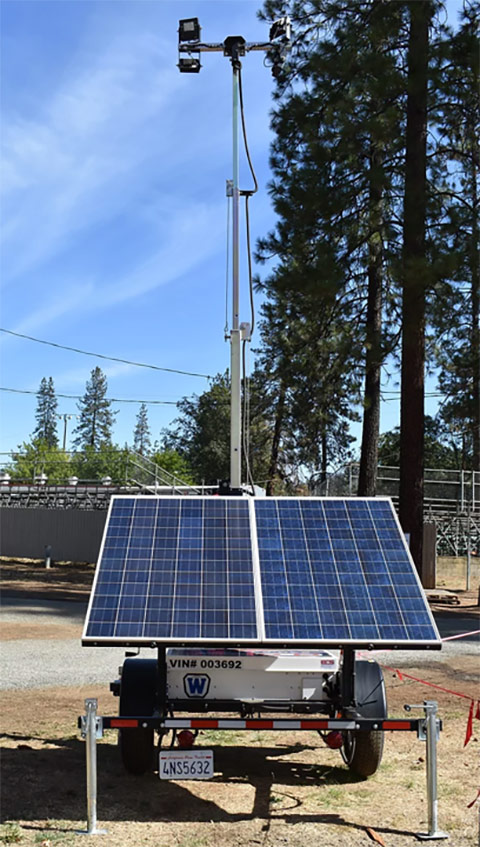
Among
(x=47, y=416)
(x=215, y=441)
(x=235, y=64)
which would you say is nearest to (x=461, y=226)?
(x=235, y=64)

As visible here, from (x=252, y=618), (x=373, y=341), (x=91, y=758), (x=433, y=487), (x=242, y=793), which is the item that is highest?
(x=373, y=341)

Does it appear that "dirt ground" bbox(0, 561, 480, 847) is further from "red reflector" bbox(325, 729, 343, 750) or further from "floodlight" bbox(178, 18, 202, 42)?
"floodlight" bbox(178, 18, 202, 42)

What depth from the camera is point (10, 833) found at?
5672mm

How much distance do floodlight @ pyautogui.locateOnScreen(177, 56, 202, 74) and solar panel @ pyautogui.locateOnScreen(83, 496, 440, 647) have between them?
229 inches

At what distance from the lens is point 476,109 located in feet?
64.8

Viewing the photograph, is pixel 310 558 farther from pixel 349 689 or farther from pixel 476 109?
pixel 476 109

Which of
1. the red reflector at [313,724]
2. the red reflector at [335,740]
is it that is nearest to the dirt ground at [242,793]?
the red reflector at [335,740]

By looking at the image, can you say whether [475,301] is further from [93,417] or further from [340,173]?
[93,417]

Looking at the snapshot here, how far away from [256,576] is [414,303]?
13758 mm

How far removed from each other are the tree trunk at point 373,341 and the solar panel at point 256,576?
534 inches

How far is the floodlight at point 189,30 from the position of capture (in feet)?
34.2

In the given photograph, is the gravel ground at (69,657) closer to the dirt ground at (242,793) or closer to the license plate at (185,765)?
the dirt ground at (242,793)

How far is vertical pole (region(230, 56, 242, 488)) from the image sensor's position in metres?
8.90

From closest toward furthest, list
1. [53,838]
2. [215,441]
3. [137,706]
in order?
[53,838]
[137,706]
[215,441]
